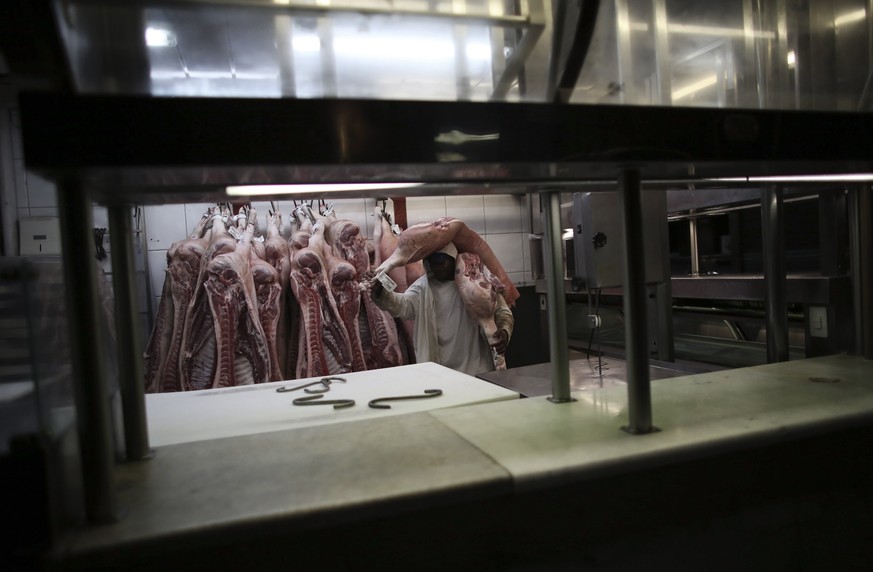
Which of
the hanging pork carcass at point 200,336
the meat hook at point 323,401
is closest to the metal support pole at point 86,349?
the meat hook at point 323,401

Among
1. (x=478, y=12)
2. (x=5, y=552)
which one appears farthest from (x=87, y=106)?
(x=478, y=12)

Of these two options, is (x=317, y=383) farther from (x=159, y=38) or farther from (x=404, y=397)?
(x=159, y=38)

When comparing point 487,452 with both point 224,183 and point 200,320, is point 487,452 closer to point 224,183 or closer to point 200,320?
point 224,183

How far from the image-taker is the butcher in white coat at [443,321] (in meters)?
3.56

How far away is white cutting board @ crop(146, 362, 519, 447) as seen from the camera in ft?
3.69

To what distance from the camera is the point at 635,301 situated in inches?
35.0

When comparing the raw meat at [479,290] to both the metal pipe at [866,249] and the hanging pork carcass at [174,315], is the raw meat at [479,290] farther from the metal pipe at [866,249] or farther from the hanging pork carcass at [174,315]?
the metal pipe at [866,249]

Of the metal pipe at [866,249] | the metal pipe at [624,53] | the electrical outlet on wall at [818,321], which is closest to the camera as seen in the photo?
the metal pipe at [624,53]

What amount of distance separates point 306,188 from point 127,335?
41 centimetres

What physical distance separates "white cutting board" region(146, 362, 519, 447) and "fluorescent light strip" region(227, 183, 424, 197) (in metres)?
0.51

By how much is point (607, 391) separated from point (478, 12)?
2.94 ft

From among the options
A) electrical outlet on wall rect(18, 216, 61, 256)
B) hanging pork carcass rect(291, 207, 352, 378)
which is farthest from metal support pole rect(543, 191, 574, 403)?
electrical outlet on wall rect(18, 216, 61, 256)

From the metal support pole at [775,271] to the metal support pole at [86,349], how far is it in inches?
70.5

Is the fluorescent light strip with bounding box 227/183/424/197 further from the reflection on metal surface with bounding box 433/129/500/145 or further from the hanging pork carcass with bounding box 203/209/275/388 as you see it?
the hanging pork carcass with bounding box 203/209/275/388
